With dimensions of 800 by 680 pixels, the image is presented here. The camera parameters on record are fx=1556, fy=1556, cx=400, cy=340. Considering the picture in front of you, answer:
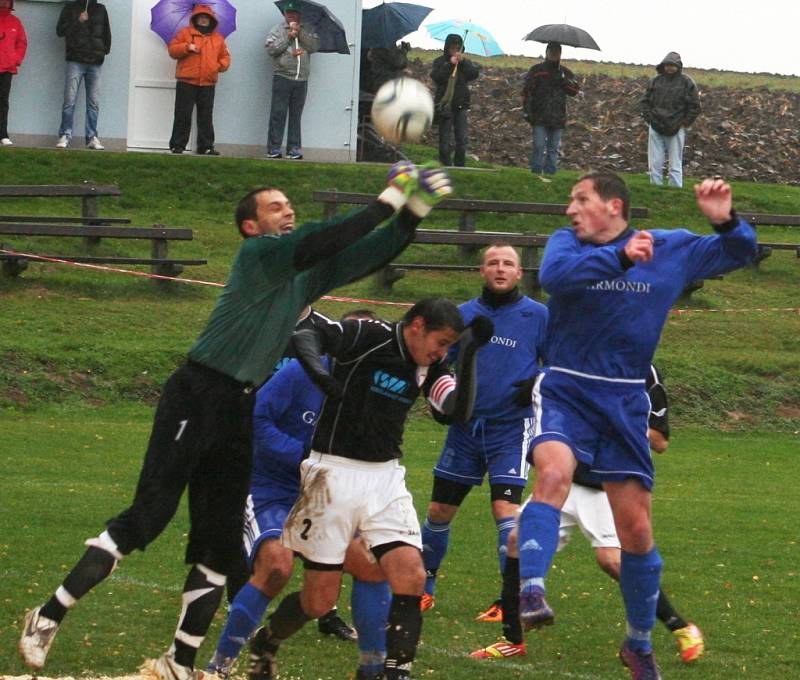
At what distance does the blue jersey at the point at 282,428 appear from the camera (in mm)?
7738

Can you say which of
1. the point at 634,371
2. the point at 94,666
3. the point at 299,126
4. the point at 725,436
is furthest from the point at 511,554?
the point at 299,126

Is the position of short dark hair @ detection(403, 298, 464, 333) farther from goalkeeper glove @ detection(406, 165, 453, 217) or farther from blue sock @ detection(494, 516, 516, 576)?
blue sock @ detection(494, 516, 516, 576)

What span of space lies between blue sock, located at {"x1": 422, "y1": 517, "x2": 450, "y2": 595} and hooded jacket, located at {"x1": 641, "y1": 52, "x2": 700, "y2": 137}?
1727cm

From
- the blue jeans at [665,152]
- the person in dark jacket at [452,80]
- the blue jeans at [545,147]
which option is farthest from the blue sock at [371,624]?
the blue jeans at [665,152]

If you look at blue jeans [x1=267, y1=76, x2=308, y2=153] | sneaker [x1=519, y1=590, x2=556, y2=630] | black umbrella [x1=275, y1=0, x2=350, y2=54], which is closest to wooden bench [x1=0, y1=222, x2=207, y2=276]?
blue jeans [x1=267, y1=76, x2=308, y2=153]

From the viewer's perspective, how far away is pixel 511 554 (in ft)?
27.2

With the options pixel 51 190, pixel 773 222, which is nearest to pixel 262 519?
pixel 51 190

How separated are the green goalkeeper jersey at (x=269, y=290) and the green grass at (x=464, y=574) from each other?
1.69m

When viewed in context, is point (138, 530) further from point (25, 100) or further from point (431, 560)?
point (25, 100)

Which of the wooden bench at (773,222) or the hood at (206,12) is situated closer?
the wooden bench at (773,222)

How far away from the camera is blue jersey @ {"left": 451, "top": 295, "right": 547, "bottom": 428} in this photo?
8961 mm

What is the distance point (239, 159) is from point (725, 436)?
1001 centimetres

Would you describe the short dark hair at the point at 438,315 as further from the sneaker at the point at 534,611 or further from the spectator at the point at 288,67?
the spectator at the point at 288,67

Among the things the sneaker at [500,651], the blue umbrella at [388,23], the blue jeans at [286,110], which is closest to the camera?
the sneaker at [500,651]
